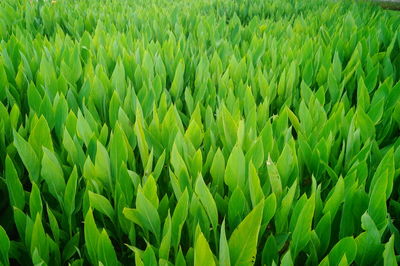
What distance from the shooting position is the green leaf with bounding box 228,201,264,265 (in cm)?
107

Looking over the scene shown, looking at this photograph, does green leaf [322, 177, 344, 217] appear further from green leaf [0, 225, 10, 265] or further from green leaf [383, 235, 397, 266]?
green leaf [0, 225, 10, 265]

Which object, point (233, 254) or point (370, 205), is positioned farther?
point (370, 205)

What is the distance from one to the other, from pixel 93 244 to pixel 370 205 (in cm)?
80

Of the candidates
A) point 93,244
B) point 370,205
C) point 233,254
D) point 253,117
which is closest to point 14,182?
point 93,244

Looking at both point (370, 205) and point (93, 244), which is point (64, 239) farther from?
point (370, 205)

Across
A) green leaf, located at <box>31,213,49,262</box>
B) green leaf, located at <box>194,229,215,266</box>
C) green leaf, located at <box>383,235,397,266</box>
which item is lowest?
green leaf, located at <box>31,213,49,262</box>

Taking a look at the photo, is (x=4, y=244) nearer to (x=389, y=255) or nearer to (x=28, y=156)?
(x=28, y=156)

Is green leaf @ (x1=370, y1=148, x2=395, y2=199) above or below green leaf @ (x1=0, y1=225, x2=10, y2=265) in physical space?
above

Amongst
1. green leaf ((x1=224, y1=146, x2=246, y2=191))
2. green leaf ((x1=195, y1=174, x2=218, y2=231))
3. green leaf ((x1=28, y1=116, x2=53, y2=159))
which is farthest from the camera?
green leaf ((x1=28, y1=116, x2=53, y2=159))

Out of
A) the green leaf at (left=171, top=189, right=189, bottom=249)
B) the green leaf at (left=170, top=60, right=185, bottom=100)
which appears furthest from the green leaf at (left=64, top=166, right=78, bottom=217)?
the green leaf at (left=170, top=60, right=185, bottom=100)

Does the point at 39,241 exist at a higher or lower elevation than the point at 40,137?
lower

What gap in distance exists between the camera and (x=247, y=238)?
1.08 meters

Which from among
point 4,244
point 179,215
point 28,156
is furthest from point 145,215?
point 28,156

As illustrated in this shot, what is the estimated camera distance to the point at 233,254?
1.10 m
